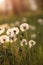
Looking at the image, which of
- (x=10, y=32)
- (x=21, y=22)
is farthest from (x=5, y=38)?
(x=21, y=22)

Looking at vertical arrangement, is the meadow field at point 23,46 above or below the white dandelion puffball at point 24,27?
below

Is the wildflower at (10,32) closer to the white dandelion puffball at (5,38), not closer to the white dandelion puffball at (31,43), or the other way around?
the white dandelion puffball at (5,38)

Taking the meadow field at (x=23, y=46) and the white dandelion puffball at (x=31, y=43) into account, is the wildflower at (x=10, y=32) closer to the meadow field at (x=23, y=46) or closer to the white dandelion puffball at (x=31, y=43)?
the meadow field at (x=23, y=46)

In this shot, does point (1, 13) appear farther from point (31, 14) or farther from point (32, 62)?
point (32, 62)

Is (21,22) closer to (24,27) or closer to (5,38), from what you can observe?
(24,27)

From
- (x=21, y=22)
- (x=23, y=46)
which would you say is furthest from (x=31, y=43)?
(x=21, y=22)

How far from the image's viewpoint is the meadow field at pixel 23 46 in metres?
1.27

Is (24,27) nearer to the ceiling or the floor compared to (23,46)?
nearer to the ceiling

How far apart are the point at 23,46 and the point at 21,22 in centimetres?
16

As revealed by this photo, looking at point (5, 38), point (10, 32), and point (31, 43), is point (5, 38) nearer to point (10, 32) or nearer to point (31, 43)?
point (10, 32)

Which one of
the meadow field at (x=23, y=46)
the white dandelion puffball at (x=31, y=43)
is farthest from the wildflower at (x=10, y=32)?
the white dandelion puffball at (x=31, y=43)

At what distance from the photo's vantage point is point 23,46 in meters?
1.29

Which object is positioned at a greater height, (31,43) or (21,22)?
(21,22)

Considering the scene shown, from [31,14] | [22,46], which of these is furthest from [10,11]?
[22,46]
